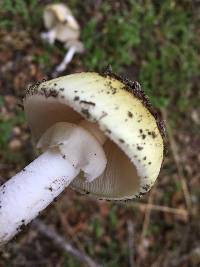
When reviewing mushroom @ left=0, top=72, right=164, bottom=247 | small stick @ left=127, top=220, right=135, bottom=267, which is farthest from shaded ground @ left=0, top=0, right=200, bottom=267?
mushroom @ left=0, top=72, right=164, bottom=247

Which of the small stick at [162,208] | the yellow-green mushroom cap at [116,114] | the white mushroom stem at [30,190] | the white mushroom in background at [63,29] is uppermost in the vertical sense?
the yellow-green mushroom cap at [116,114]

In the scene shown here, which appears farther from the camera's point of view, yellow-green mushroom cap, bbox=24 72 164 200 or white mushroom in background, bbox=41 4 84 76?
white mushroom in background, bbox=41 4 84 76

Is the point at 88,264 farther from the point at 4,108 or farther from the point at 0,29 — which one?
the point at 0,29

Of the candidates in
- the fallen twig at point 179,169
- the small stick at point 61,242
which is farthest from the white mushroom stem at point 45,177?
the fallen twig at point 179,169

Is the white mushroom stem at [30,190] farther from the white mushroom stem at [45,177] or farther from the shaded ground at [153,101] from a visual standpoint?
the shaded ground at [153,101]

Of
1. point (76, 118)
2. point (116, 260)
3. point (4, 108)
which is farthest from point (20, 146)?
point (76, 118)

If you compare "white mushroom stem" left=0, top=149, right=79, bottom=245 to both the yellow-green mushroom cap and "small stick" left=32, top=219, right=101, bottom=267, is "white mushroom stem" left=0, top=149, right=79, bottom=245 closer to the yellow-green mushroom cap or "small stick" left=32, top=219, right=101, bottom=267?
the yellow-green mushroom cap
